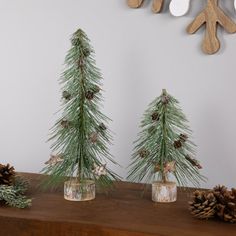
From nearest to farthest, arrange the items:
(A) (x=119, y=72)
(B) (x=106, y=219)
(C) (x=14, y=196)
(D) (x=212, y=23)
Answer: (B) (x=106, y=219)
(C) (x=14, y=196)
(D) (x=212, y=23)
(A) (x=119, y=72)

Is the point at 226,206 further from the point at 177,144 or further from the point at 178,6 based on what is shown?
the point at 178,6

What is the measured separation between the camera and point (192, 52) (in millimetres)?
1213

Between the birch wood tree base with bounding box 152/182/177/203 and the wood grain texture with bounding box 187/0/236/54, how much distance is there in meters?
0.38

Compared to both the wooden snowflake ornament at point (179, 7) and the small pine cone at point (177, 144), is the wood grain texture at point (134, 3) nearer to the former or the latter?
the wooden snowflake ornament at point (179, 7)

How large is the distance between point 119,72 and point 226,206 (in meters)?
0.56

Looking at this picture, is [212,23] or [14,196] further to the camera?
[212,23]

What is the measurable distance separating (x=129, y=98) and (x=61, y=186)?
0.32 metres

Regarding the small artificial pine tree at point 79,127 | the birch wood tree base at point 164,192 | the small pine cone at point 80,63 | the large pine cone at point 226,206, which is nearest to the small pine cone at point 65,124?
the small artificial pine tree at point 79,127

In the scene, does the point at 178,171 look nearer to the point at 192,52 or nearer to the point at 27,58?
the point at 192,52

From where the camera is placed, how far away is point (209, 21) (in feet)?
3.83

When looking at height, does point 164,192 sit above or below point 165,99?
below

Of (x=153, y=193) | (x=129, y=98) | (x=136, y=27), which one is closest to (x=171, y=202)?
(x=153, y=193)

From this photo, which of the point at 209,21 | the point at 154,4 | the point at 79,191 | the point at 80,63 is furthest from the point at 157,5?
the point at 79,191

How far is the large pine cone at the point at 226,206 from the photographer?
86 cm
